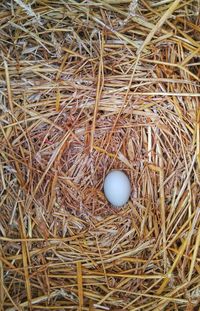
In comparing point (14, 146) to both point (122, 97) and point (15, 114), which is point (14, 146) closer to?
point (15, 114)

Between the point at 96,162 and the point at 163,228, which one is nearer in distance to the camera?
the point at 163,228

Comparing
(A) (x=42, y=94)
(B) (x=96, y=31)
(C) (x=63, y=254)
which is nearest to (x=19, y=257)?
(C) (x=63, y=254)

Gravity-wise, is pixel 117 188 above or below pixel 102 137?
below
